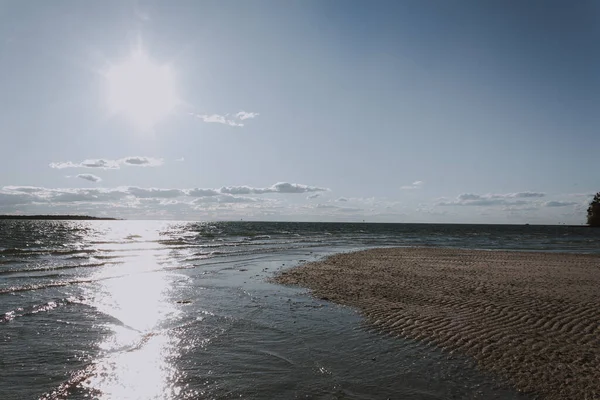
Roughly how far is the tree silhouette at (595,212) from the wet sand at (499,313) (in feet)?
579

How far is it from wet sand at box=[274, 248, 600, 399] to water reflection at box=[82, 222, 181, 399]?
6081 mm

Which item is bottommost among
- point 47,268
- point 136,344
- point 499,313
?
point 47,268

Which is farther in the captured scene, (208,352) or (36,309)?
(36,309)

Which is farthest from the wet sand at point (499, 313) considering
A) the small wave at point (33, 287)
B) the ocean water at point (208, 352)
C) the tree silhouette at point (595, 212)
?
the tree silhouette at point (595, 212)

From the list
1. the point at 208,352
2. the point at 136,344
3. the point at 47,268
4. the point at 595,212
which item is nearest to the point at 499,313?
the point at 208,352

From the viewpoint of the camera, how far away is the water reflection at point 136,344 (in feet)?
23.5

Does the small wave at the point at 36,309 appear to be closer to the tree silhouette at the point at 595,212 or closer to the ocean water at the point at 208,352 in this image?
the ocean water at the point at 208,352

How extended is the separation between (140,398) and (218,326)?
475cm

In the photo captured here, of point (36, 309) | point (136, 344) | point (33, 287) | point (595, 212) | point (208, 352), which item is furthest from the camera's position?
point (595, 212)

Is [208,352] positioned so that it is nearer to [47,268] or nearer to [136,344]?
[136,344]

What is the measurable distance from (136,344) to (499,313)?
1119 cm

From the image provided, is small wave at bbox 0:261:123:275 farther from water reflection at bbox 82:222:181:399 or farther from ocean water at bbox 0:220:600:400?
water reflection at bbox 82:222:181:399

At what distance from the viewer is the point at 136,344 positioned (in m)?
9.74

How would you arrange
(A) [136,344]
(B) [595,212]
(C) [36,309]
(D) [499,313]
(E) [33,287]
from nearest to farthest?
(A) [136,344]
(D) [499,313]
(C) [36,309]
(E) [33,287]
(B) [595,212]
